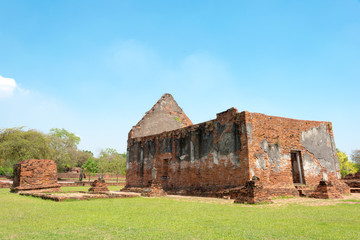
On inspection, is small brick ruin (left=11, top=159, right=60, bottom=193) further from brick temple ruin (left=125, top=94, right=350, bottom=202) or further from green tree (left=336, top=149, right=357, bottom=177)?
green tree (left=336, top=149, right=357, bottom=177)

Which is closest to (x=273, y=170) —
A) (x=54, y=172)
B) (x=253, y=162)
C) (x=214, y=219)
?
(x=253, y=162)

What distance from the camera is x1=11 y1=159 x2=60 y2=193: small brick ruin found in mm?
13688

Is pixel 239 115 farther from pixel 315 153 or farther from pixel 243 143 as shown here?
pixel 315 153

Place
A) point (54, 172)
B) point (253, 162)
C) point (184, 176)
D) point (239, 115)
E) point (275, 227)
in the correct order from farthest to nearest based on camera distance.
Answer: point (54, 172)
point (184, 176)
point (239, 115)
point (253, 162)
point (275, 227)

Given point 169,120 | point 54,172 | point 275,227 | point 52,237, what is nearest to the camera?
point 52,237

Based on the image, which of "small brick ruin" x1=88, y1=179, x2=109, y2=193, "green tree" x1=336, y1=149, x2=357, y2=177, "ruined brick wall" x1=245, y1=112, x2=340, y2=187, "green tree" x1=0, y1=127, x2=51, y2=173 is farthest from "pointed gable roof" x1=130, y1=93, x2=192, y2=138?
"green tree" x1=336, y1=149, x2=357, y2=177

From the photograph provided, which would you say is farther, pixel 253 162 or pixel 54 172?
pixel 54 172

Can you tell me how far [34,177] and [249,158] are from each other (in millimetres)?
11440

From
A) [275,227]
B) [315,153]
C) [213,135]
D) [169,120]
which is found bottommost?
[275,227]

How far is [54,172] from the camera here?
584 inches

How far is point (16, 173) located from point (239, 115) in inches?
Result: 483

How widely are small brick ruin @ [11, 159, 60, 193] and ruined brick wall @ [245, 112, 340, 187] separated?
1101 cm

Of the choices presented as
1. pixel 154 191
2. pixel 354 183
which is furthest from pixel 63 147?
pixel 354 183

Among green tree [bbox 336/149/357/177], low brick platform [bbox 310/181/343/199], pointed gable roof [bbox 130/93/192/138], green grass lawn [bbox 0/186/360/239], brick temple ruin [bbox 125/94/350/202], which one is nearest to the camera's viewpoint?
green grass lawn [bbox 0/186/360/239]
